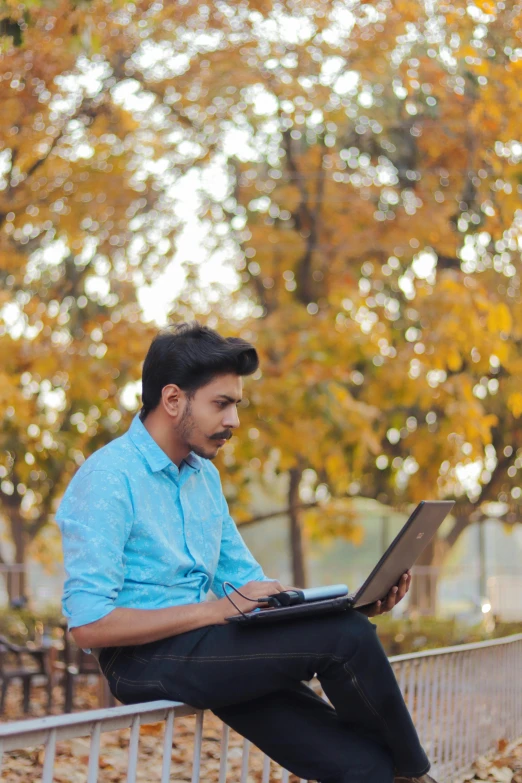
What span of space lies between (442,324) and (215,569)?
20.7 feet

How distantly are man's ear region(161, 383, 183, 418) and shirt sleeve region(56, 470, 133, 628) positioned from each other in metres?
0.28

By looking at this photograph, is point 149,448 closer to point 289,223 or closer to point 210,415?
point 210,415

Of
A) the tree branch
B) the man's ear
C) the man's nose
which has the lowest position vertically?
the tree branch

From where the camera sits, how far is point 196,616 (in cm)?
295

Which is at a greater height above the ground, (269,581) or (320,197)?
(269,581)

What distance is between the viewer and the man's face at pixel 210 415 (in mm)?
3162

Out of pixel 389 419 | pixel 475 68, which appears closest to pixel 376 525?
pixel 389 419

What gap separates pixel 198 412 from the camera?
3166mm

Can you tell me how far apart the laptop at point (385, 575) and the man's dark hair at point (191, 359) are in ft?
2.14

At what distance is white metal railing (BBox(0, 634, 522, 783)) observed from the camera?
2.61 metres

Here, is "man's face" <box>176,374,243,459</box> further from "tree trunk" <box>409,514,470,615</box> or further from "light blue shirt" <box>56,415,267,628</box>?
"tree trunk" <box>409,514,470,615</box>

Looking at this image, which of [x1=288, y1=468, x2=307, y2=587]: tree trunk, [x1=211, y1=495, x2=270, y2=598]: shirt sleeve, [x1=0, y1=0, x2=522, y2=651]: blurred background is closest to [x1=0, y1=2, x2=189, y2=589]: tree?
[x1=0, y1=0, x2=522, y2=651]: blurred background

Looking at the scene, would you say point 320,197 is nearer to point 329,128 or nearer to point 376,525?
point 329,128

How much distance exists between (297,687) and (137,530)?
2.04 ft
